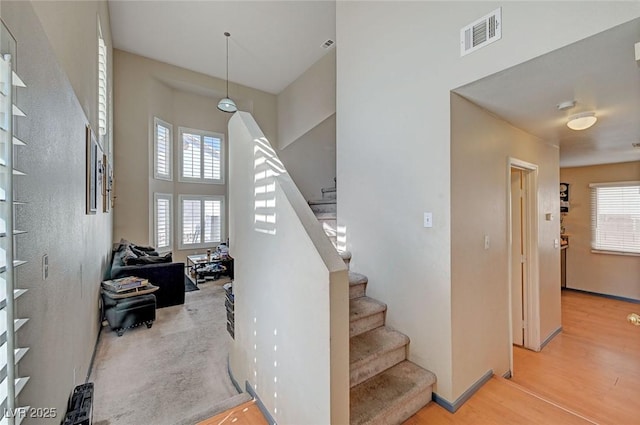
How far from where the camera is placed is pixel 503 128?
2.67 meters

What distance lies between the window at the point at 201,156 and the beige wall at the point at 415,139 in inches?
216

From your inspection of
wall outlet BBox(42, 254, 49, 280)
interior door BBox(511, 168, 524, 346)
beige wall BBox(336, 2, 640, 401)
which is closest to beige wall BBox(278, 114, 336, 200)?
beige wall BBox(336, 2, 640, 401)

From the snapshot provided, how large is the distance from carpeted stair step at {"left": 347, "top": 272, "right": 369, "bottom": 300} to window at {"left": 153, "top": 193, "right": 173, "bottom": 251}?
17.4ft

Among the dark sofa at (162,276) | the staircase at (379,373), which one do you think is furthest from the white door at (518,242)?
the dark sofa at (162,276)

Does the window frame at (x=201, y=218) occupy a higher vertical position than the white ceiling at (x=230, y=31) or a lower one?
lower

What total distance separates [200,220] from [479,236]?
6.65 metres

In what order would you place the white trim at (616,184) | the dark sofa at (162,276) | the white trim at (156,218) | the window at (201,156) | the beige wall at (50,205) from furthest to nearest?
the window at (201,156) → the white trim at (156,218) → the white trim at (616,184) → the dark sofa at (162,276) → the beige wall at (50,205)

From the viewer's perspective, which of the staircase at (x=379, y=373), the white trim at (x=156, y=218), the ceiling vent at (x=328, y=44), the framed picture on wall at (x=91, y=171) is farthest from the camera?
the white trim at (x=156, y=218)

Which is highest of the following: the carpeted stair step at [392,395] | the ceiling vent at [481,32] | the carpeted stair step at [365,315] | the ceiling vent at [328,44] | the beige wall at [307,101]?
the ceiling vent at [328,44]

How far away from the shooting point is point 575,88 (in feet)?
6.55

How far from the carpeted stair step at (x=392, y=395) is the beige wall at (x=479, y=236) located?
275mm

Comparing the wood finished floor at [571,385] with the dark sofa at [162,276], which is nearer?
the wood finished floor at [571,385]

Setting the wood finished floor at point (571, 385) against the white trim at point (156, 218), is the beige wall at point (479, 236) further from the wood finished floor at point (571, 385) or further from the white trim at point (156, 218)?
the white trim at point (156, 218)

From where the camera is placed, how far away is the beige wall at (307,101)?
5453mm
